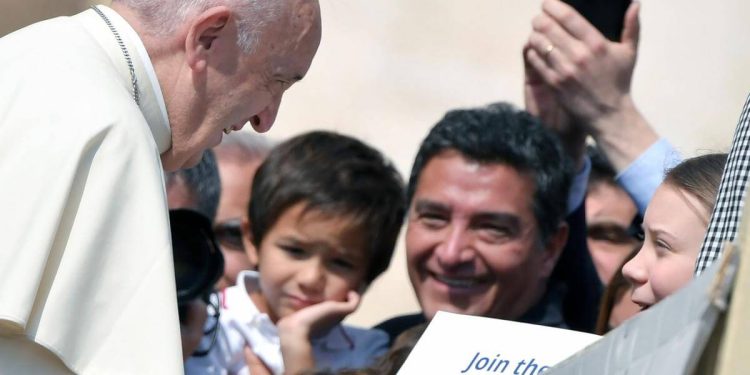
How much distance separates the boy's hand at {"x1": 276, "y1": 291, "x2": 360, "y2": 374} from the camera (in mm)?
3629

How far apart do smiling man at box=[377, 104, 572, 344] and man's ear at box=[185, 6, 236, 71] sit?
1.14 metres

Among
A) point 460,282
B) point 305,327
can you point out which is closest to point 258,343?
point 305,327

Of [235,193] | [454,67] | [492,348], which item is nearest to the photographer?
[492,348]

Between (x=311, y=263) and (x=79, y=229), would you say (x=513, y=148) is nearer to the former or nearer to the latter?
(x=311, y=263)

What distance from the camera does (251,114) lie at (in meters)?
2.97

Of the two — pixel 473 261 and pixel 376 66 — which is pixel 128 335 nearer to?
pixel 473 261

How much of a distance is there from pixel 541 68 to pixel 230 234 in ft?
3.38

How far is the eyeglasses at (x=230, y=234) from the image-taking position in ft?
14.1

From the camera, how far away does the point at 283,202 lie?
392 cm

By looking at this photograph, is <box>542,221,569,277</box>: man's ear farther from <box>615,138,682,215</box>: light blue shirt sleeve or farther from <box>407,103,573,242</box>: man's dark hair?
<box>615,138,682,215</box>: light blue shirt sleeve

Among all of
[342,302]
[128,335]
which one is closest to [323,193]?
[342,302]

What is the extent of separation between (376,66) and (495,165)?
2595mm

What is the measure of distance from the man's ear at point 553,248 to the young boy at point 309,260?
415mm

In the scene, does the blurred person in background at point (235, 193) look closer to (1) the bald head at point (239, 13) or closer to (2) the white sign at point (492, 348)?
(1) the bald head at point (239, 13)
